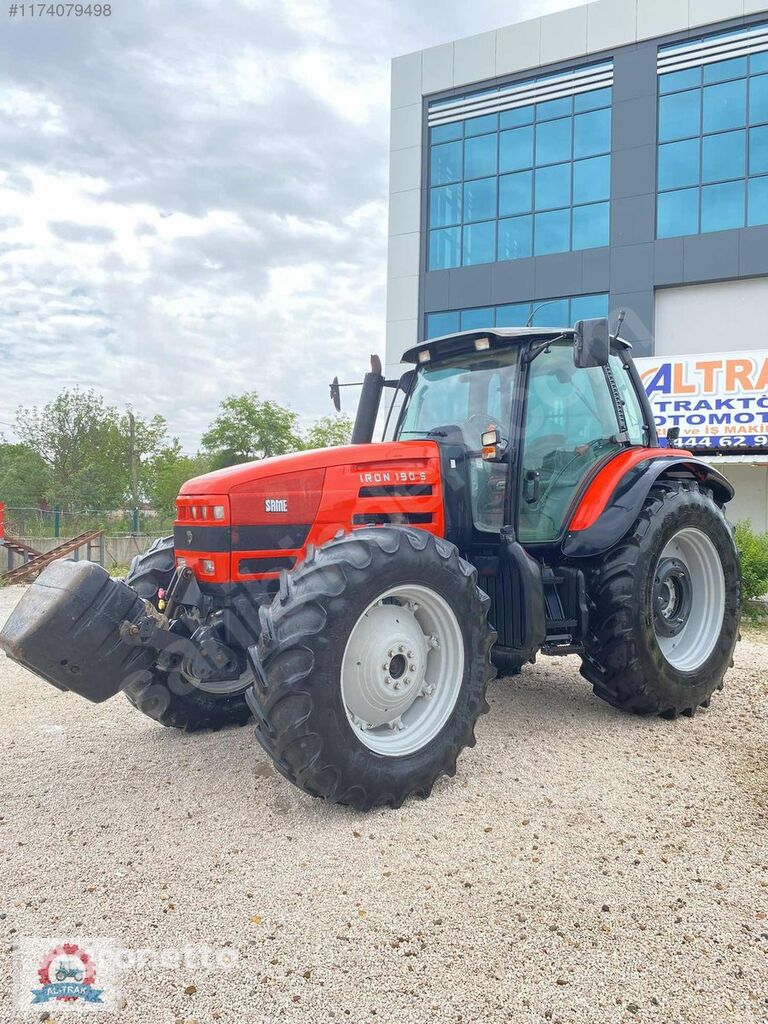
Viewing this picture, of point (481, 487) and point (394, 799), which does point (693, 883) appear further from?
point (481, 487)

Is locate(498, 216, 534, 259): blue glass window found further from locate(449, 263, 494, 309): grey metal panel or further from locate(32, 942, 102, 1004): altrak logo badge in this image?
locate(32, 942, 102, 1004): altrak logo badge

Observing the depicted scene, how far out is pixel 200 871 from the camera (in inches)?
115

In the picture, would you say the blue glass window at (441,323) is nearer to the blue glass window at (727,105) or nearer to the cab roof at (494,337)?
the blue glass window at (727,105)

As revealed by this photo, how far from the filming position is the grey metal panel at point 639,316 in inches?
719

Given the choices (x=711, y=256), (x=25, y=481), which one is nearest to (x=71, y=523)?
(x=711, y=256)

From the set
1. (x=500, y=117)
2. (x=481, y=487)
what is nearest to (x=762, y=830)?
(x=481, y=487)

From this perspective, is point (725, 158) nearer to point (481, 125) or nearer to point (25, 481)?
point (481, 125)

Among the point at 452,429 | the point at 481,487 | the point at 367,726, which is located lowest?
the point at 367,726

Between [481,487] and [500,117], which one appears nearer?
[481,487]

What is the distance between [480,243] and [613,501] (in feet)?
58.0

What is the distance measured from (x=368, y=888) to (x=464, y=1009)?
0.69 meters

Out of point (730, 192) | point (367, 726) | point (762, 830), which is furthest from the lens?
point (730, 192)

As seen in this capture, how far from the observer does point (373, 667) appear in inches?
139

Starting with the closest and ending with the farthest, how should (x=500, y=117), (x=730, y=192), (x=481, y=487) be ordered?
(x=481, y=487) < (x=730, y=192) < (x=500, y=117)
